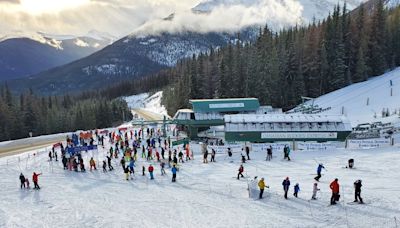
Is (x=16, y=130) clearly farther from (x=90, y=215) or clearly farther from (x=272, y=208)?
(x=272, y=208)

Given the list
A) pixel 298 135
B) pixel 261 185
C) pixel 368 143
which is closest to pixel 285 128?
pixel 298 135

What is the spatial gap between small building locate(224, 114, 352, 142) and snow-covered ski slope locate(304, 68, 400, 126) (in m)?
6.68

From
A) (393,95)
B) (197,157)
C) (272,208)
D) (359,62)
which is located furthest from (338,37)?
(272,208)

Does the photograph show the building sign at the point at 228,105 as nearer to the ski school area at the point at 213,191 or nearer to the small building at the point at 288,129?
the small building at the point at 288,129

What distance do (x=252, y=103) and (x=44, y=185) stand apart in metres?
34.0

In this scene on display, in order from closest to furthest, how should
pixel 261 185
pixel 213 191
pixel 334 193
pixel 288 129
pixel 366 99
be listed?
1. pixel 334 193
2. pixel 261 185
3. pixel 213 191
4. pixel 288 129
5. pixel 366 99

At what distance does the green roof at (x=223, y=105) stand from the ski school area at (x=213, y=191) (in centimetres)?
1593

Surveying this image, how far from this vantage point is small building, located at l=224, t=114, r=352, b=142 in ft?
149

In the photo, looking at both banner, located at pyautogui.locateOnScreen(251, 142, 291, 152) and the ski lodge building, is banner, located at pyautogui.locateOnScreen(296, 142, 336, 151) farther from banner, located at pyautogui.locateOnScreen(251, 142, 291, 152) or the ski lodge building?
the ski lodge building

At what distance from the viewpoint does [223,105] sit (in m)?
55.8

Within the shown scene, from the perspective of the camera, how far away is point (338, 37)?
73.3 m

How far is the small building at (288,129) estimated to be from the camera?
149ft

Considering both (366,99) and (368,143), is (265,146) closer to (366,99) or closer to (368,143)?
(368,143)

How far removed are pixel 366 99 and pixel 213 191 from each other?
41.9m
